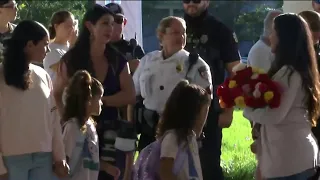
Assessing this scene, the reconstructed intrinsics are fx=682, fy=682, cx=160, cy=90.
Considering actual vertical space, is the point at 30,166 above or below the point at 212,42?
below

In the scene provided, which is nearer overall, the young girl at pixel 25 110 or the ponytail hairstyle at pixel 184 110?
the young girl at pixel 25 110

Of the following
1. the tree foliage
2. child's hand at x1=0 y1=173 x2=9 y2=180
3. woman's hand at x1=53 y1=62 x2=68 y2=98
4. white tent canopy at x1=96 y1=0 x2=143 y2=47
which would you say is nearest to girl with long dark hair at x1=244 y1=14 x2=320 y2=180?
woman's hand at x1=53 y1=62 x2=68 y2=98

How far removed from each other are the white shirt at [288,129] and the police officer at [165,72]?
1095 mm

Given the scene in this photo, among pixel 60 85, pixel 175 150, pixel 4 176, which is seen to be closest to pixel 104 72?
pixel 60 85

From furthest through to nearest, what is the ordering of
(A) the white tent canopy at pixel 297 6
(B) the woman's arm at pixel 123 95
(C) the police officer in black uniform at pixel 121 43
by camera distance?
(A) the white tent canopy at pixel 297 6
(C) the police officer in black uniform at pixel 121 43
(B) the woman's arm at pixel 123 95

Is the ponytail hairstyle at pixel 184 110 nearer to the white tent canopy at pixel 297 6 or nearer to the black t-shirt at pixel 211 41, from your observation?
the black t-shirt at pixel 211 41

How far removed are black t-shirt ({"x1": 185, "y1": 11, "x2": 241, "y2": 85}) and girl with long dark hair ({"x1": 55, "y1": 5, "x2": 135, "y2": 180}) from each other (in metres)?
1.23

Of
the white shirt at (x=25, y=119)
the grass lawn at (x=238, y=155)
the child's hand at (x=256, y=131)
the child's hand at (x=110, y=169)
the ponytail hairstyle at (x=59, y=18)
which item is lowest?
the grass lawn at (x=238, y=155)

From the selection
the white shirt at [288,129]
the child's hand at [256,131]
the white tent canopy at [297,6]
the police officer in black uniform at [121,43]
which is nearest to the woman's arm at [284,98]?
the white shirt at [288,129]

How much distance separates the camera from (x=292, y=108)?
4305 millimetres

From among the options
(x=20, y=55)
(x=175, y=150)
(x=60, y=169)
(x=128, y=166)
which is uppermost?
(x=20, y=55)

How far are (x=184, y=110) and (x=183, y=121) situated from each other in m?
0.07

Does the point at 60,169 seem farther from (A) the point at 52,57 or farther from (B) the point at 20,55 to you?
(A) the point at 52,57

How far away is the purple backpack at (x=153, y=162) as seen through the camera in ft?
14.0
